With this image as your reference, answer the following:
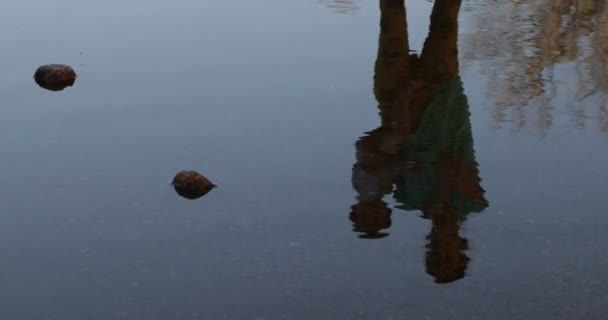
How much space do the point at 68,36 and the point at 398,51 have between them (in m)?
3.30

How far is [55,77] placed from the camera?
364 inches

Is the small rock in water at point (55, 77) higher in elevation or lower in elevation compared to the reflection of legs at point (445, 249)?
higher

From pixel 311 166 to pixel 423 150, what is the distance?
0.76m

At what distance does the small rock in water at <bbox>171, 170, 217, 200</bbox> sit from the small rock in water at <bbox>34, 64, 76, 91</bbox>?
105 inches

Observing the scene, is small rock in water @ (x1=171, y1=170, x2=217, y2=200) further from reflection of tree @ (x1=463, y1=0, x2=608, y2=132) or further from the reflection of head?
reflection of tree @ (x1=463, y1=0, x2=608, y2=132)

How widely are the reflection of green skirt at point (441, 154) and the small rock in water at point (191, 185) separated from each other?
3.82ft

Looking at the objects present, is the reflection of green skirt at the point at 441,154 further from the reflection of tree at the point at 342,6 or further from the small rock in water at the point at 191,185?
the reflection of tree at the point at 342,6

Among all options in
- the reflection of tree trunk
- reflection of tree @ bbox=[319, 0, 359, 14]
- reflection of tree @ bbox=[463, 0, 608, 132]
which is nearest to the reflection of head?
the reflection of tree trunk

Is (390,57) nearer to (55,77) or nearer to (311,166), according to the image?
(311,166)

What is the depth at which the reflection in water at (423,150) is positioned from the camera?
6277mm

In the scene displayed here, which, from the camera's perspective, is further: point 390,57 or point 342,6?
point 342,6

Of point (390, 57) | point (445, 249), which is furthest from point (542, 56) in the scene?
point (445, 249)

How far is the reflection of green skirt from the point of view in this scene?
6.61 metres

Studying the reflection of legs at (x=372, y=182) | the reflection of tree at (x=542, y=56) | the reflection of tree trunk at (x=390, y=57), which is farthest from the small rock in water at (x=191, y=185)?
the reflection of tree at (x=542, y=56)
